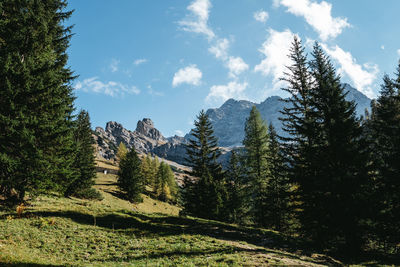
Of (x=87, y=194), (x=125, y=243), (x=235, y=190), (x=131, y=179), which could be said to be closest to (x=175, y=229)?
(x=125, y=243)

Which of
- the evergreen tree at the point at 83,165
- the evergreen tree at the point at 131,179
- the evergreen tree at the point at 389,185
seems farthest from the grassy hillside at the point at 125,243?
the evergreen tree at the point at 131,179

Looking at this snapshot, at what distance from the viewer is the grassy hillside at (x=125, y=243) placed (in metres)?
10.2

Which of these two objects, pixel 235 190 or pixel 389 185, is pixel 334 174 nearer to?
pixel 389 185

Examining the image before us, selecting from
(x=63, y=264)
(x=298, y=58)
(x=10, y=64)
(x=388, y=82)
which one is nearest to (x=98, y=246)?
(x=63, y=264)

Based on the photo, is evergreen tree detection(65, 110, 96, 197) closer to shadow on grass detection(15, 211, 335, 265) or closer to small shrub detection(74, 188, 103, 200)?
small shrub detection(74, 188, 103, 200)

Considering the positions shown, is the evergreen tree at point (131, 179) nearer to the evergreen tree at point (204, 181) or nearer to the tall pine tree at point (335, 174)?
the evergreen tree at point (204, 181)

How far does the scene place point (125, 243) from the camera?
42.7 ft

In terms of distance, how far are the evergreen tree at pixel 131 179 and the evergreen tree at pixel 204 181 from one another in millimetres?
21721

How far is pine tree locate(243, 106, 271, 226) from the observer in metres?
28.9

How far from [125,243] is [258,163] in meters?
21.6

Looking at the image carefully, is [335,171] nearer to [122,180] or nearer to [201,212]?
[201,212]

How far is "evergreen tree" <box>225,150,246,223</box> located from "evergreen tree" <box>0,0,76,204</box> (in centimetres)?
2333

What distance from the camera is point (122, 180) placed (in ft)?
163

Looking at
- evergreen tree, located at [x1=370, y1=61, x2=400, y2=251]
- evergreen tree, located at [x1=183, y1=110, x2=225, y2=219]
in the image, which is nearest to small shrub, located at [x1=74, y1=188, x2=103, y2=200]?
evergreen tree, located at [x1=183, y1=110, x2=225, y2=219]
